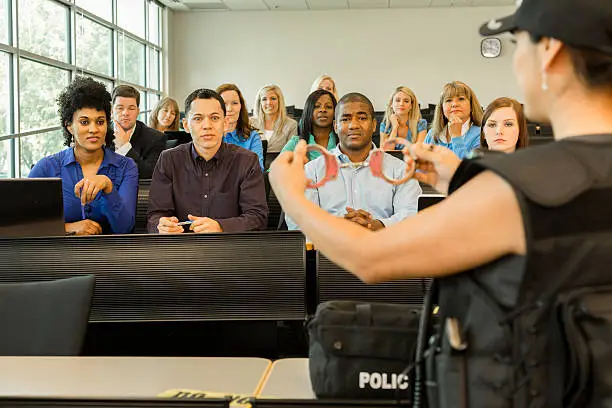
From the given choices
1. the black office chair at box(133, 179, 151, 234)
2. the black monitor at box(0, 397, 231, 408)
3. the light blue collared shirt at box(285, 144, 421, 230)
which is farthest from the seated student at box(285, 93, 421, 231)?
the black monitor at box(0, 397, 231, 408)

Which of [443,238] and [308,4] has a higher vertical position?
[308,4]

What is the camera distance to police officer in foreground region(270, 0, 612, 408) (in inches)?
38.4

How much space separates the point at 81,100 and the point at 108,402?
2.52 metres

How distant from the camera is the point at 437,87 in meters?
13.1

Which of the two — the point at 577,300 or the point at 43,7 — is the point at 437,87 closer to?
the point at 43,7

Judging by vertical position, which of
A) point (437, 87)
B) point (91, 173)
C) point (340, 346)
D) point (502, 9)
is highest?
point (502, 9)

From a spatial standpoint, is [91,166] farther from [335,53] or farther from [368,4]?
[335,53]

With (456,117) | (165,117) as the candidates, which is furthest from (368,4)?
(456,117)

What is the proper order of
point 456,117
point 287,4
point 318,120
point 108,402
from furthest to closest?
point 287,4, point 456,117, point 318,120, point 108,402

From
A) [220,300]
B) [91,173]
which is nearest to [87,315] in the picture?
[220,300]

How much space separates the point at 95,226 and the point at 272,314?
1195mm

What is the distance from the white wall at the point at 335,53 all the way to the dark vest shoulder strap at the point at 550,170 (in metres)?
12.4

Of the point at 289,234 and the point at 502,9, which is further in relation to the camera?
the point at 502,9

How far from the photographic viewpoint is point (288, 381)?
4.92 feet
